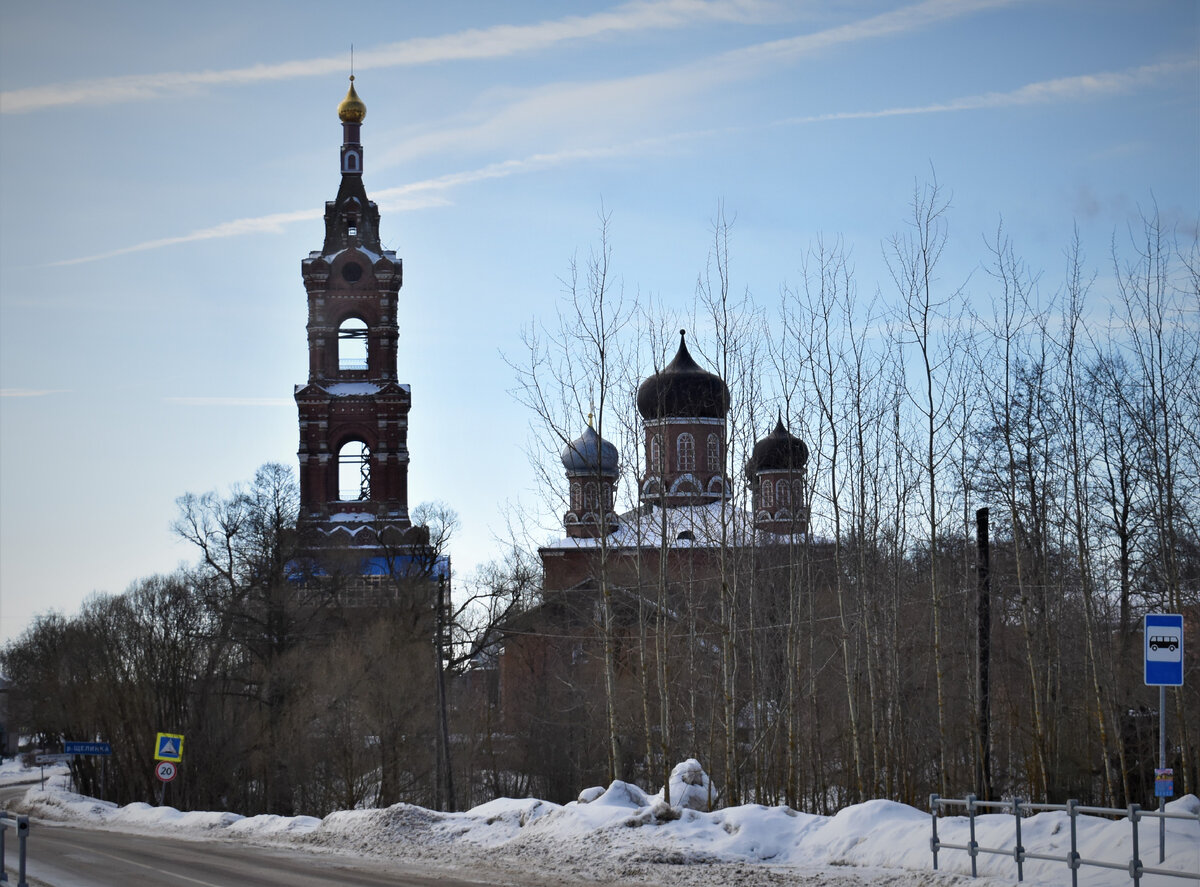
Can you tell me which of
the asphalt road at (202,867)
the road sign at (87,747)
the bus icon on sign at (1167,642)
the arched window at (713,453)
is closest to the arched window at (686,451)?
the arched window at (713,453)

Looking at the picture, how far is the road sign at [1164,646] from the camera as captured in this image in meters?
12.3

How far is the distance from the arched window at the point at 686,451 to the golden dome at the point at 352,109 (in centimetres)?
2317

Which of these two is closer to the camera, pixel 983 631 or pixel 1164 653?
pixel 1164 653

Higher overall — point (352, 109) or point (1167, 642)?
point (352, 109)

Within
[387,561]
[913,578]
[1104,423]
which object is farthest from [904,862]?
[387,561]

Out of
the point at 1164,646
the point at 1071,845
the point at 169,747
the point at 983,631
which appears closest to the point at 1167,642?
the point at 1164,646

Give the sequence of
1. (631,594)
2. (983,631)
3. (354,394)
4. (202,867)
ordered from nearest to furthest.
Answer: (202,867) → (983,631) → (631,594) → (354,394)

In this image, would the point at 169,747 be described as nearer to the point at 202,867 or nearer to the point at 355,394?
the point at 202,867

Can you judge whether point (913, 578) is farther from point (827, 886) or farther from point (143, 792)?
point (143, 792)

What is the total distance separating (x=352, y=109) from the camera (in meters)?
66.6

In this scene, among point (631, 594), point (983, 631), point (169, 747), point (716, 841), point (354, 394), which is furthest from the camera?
point (354, 394)

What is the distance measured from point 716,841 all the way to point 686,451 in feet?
172

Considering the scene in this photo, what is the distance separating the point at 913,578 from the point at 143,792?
30442mm

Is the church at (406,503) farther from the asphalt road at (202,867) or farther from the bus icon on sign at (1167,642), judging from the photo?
the bus icon on sign at (1167,642)
